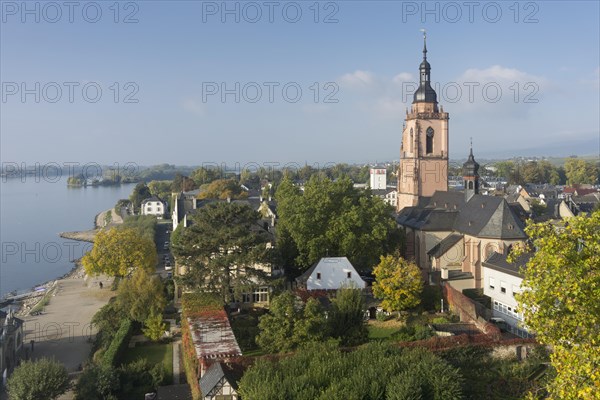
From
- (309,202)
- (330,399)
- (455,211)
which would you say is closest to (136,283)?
(309,202)

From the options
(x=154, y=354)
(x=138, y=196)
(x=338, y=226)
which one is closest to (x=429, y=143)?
(x=338, y=226)

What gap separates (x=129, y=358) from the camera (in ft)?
85.5

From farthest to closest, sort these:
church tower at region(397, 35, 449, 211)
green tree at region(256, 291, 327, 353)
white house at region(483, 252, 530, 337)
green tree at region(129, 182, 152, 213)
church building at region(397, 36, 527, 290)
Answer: green tree at region(129, 182, 152, 213)
church tower at region(397, 35, 449, 211)
church building at region(397, 36, 527, 290)
white house at region(483, 252, 530, 337)
green tree at region(256, 291, 327, 353)

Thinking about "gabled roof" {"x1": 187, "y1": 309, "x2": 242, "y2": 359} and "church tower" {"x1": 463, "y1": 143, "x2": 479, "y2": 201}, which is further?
"church tower" {"x1": 463, "y1": 143, "x2": 479, "y2": 201}

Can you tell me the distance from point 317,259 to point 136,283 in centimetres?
1099

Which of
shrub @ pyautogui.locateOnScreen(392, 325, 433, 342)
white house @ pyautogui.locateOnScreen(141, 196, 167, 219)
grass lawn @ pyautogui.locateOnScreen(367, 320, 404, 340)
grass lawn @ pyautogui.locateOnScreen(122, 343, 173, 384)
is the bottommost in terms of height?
grass lawn @ pyautogui.locateOnScreen(122, 343, 173, 384)

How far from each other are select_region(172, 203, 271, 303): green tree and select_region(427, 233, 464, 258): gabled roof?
14.2 metres

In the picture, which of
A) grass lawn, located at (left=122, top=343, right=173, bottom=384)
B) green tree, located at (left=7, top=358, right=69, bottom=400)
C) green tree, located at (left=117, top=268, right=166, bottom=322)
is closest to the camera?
green tree, located at (left=7, top=358, right=69, bottom=400)

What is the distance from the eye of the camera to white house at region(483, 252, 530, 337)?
1120 inches

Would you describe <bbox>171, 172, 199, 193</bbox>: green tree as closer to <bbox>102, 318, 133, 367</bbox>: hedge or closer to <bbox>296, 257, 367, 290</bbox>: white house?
<bbox>296, 257, 367, 290</bbox>: white house

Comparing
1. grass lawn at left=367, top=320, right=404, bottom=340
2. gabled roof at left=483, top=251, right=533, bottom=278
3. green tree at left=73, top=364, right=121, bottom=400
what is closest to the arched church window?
gabled roof at left=483, top=251, right=533, bottom=278

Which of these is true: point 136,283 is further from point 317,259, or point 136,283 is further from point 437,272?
point 437,272

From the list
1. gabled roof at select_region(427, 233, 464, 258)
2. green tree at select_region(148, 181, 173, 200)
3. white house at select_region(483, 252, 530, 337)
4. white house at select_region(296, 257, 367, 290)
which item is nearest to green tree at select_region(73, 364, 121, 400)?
white house at select_region(296, 257, 367, 290)

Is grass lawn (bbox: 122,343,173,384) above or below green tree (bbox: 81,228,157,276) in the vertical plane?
below
